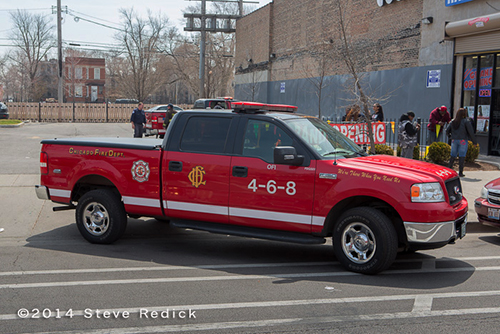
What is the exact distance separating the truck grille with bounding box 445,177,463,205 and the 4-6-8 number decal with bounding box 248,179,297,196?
1.81m

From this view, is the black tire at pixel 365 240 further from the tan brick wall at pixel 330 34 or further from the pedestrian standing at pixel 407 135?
the tan brick wall at pixel 330 34

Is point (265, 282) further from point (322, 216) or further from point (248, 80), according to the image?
point (248, 80)

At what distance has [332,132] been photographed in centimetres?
701

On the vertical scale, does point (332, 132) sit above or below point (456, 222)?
above

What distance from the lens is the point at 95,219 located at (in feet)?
23.9

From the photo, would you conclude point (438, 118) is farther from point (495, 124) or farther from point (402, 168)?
point (402, 168)

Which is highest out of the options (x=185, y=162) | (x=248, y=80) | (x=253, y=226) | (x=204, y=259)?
(x=248, y=80)

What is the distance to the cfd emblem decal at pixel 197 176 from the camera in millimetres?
6633

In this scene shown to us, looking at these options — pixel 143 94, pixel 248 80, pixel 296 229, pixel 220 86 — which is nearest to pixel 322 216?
pixel 296 229

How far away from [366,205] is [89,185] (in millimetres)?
4040

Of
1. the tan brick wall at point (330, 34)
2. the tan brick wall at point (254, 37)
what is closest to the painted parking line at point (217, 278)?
the tan brick wall at point (330, 34)

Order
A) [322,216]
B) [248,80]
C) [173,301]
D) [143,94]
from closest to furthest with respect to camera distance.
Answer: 1. [173,301]
2. [322,216]
3. [248,80]
4. [143,94]

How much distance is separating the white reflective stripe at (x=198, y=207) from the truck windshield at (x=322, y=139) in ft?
4.49

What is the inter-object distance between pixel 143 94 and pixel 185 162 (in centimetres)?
5227
